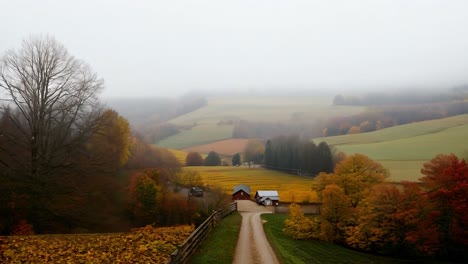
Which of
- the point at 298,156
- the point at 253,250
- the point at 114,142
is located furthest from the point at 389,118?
the point at 253,250

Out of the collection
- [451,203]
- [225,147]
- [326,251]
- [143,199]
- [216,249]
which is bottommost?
[326,251]

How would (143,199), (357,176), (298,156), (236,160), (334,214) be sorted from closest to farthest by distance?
(334,214)
(357,176)
(143,199)
(298,156)
(236,160)

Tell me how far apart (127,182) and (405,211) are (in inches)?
1075

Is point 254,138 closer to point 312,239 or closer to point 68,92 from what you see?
point 312,239

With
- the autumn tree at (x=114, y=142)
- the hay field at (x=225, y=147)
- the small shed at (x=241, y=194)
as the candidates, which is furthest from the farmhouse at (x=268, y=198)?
the hay field at (x=225, y=147)

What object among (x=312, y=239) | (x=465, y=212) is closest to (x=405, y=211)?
(x=465, y=212)

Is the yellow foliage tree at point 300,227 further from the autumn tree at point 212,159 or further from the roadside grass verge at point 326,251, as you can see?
the autumn tree at point 212,159

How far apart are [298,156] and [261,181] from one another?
10.7 meters

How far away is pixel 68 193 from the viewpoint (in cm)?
2444

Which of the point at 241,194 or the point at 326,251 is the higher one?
the point at 241,194

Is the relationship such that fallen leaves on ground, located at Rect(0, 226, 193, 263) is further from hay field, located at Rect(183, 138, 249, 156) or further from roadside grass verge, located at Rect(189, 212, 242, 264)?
hay field, located at Rect(183, 138, 249, 156)

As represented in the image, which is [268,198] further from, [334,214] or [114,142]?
[334,214]

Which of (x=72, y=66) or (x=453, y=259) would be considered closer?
(x=72, y=66)

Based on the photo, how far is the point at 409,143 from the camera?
261ft
